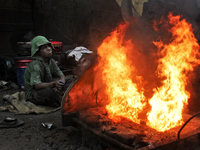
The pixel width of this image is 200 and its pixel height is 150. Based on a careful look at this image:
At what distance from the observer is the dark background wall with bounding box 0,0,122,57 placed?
24.9ft

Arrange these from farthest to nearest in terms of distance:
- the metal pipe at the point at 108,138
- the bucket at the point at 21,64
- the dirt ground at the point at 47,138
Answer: the bucket at the point at 21,64 < the dirt ground at the point at 47,138 < the metal pipe at the point at 108,138

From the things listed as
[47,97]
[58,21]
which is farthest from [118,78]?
[58,21]

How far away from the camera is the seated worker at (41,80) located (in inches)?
177

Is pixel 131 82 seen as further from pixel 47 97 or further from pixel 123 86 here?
pixel 47 97

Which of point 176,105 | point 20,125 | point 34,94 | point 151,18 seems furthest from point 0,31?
point 176,105

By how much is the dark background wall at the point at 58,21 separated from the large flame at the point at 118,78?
5373 mm

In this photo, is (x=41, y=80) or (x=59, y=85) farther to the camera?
(x=41, y=80)

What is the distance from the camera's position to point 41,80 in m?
4.78

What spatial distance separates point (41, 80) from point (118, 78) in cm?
212

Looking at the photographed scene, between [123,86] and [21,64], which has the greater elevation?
[21,64]

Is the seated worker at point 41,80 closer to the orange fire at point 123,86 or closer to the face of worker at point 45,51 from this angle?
the face of worker at point 45,51

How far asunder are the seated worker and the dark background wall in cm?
353

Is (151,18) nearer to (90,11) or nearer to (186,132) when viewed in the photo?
(90,11)

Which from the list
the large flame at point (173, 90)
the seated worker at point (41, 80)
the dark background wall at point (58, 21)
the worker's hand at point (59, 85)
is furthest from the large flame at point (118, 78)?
the dark background wall at point (58, 21)
